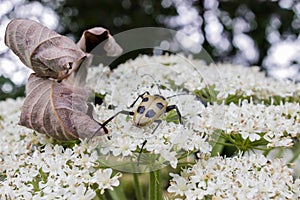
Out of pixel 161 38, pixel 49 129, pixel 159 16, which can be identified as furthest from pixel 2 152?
pixel 159 16

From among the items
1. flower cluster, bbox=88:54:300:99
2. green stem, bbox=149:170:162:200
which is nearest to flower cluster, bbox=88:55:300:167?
flower cluster, bbox=88:54:300:99

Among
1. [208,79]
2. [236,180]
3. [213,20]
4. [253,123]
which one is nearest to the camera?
[236,180]

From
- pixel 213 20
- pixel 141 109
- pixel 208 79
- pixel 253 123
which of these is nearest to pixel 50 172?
pixel 141 109

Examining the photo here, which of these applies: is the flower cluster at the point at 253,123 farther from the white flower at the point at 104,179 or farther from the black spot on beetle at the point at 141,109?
the white flower at the point at 104,179

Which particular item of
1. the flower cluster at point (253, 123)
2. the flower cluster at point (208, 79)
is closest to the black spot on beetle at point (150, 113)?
the flower cluster at point (253, 123)

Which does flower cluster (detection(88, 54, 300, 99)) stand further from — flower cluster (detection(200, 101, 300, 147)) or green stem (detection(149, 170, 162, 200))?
green stem (detection(149, 170, 162, 200))

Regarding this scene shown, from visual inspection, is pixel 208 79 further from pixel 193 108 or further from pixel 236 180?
pixel 236 180
